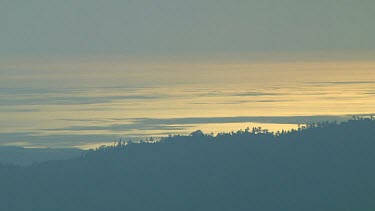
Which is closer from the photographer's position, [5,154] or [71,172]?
[71,172]

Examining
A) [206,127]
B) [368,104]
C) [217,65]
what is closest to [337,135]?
[206,127]

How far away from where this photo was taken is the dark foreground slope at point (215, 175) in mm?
37094

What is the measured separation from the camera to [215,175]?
132 feet

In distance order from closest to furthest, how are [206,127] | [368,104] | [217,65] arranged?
[206,127], [368,104], [217,65]

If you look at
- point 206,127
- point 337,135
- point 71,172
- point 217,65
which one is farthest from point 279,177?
point 217,65

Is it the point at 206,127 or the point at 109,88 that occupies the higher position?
the point at 109,88

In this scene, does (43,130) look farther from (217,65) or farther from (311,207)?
(217,65)

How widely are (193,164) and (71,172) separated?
13.0ft

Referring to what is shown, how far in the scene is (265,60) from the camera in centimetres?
16225

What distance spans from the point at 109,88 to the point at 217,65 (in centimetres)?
4819

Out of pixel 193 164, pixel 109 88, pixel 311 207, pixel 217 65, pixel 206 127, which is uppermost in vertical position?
pixel 217 65

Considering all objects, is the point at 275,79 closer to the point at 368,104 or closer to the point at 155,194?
the point at 368,104

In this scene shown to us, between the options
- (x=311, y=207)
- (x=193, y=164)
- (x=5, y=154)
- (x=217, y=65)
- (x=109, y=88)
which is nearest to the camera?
(x=311, y=207)

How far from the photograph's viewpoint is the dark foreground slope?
122 feet
